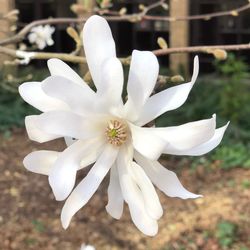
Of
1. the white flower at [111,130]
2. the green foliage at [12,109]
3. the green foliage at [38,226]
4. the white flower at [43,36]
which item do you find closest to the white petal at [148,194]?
the white flower at [111,130]

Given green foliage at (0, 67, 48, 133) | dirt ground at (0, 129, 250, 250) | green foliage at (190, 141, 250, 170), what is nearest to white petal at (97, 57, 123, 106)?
dirt ground at (0, 129, 250, 250)

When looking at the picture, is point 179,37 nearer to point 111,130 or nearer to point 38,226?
point 38,226

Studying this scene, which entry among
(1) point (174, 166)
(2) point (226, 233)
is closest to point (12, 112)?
(1) point (174, 166)

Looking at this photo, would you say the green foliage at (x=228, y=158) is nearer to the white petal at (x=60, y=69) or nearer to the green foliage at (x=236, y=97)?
the green foliage at (x=236, y=97)

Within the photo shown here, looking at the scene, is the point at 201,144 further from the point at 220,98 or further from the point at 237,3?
the point at 237,3

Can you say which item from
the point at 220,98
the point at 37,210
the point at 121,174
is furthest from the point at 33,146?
the point at 121,174

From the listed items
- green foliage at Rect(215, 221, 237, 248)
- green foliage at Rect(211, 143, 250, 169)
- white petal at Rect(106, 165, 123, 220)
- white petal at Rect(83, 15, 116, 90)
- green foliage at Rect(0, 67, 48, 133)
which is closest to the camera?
white petal at Rect(83, 15, 116, 90)

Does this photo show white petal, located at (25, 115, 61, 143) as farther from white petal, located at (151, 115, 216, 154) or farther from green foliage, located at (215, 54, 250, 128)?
green foliage, located at (215, 54, 250, 128)
